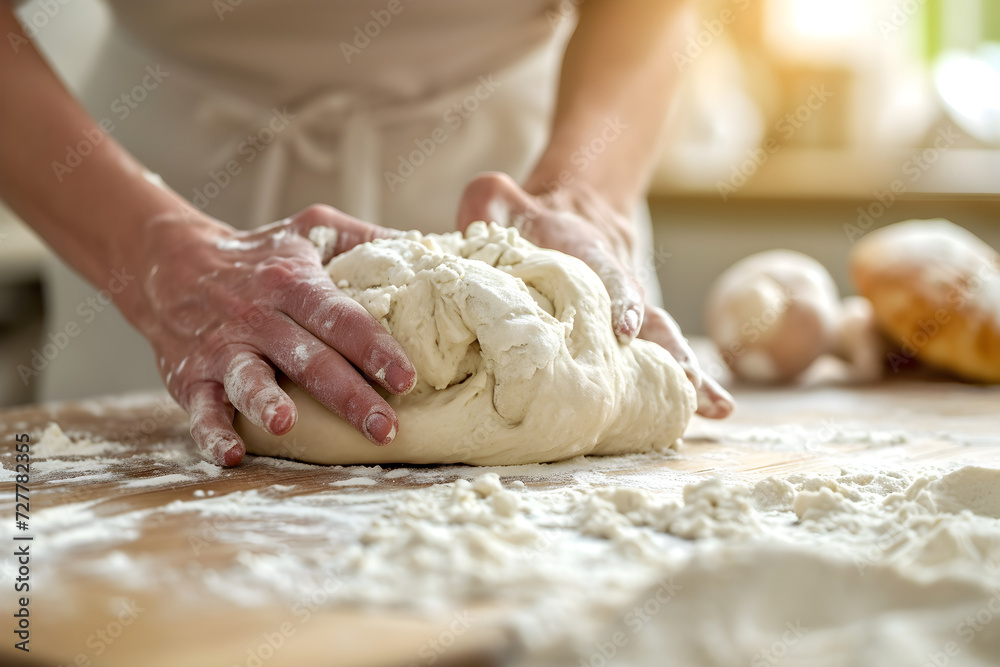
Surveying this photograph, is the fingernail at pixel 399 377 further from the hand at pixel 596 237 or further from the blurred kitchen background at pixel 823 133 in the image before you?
the blurred kitchen background at pixel 823 133

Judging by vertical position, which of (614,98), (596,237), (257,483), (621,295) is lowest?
(257,483)

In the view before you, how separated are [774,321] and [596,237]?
0.95 m

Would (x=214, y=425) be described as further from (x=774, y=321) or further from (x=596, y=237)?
(x=774, y=321)

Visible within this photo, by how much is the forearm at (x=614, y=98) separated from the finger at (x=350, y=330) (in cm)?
64

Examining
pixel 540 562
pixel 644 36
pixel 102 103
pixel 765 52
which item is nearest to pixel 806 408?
pixel 644 36

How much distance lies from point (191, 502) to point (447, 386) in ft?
1.34

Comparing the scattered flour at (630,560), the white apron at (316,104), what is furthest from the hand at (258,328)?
the white apron at (316,104)

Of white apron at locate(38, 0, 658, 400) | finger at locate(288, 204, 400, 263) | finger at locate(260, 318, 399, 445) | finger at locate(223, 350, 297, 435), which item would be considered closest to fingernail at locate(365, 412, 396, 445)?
finger at locate(260, 318, 399, 445)

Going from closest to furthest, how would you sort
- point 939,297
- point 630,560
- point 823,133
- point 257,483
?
point 630,560 → point 257,483 → point 939,297 → point 823,133

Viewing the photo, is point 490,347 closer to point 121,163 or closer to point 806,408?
point 121,163

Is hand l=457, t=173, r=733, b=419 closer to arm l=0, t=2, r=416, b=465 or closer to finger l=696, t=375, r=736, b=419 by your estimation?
finger l=696, t=375, r=736, b=419

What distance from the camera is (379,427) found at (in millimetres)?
1166

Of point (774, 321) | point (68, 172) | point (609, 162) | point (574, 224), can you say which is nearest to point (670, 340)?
point (574, 224)

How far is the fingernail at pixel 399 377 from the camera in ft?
3.90
